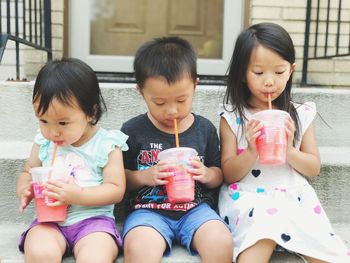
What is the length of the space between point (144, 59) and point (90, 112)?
0.30 meters

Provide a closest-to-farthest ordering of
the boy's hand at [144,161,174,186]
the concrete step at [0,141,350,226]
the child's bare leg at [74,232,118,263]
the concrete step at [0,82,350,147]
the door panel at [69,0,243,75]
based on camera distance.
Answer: the child's bare leg at [74,232,118,263]
the boy's hand at [144,161,174,186]
the concrete step at [0,141,350,226]
the concrete step at [0,82,350,147]
the door panel at [69,0,243,75]

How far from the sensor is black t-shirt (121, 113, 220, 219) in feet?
7.43

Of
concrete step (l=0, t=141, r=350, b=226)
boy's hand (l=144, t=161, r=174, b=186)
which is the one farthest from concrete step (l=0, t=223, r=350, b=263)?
boy's hand (l=144, t=161, r=174, b=186)

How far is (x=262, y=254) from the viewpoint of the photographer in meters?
2.02

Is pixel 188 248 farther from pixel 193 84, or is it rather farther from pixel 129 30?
pixel 129 30

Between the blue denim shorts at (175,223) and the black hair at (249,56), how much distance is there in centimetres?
48

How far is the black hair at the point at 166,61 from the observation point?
2.14 meters

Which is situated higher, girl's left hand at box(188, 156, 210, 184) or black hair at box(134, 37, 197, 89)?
black hair at box(134, 37, 197, 89)

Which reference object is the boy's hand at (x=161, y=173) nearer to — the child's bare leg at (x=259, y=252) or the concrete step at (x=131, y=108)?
the child's bare leg at (x=259, y=252)

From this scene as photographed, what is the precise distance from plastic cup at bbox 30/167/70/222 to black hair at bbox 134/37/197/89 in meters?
0.49

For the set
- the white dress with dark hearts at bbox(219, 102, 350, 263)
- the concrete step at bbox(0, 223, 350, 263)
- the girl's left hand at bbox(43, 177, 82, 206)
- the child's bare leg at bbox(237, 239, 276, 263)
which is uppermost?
the girl's left hand at bbox(43, 177, 82, 206)

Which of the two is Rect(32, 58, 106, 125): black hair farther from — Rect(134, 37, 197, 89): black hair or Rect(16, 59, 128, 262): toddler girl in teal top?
Rect(134, 37, 197, 89): black hair

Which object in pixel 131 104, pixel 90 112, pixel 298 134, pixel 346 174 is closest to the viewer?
pixel 90 112

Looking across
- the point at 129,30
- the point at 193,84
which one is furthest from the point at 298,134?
the point at 129,30
